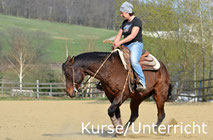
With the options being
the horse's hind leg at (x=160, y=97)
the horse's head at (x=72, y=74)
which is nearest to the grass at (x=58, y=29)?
the horse's hind leg at (x=160, y=97)

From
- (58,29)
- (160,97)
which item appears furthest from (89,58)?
(58,29)

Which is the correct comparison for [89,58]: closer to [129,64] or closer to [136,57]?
[129,64]

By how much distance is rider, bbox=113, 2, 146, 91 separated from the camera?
718 cm

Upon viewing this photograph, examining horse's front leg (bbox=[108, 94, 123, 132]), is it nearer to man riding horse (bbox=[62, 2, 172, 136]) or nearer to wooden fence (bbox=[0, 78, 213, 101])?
man riding horse (bbox=[62, 2, 172, 136])

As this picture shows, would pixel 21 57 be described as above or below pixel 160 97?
below

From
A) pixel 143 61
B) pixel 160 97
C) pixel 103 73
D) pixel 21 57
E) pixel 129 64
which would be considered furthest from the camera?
pixel 21 57

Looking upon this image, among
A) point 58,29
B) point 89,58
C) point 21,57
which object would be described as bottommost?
point 21,57

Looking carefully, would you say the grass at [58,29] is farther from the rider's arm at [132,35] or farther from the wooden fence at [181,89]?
the rider's arm at [132,35]

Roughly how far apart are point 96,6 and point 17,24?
67.4 feet

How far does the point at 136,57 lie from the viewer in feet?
23.7

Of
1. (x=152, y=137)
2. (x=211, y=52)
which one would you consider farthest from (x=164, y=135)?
(x=211, y=52)

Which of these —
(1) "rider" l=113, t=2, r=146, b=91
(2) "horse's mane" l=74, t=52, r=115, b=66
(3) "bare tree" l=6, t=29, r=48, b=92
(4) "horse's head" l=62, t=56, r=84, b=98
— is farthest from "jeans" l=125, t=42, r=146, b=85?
(3) "bare tree" l=6, t=29, r=48, b=92

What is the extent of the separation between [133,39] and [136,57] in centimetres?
45

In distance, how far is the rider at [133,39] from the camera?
7180mm
